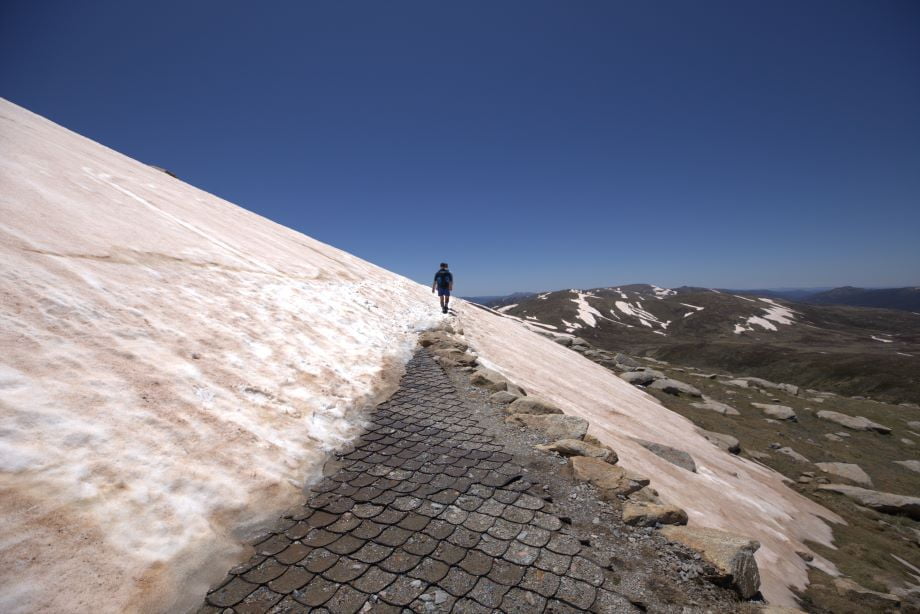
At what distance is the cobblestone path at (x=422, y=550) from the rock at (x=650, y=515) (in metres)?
1.03

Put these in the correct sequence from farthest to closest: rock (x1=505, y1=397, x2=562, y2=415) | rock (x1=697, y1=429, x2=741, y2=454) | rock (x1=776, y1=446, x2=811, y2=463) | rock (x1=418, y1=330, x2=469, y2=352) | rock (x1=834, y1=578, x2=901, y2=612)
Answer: rock (x1=776, y1=446, x2=811, y2=463) → rock (x1=697, y1=429, x2=741, y2=454) → rock (x1=418, y1=330, x2=469, y2=352) → rock (x1=505, y1=397, x2=562, y2=415) → rock (x1=834, y1=578, x2=901, y2=612)

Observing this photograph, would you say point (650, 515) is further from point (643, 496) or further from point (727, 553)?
point (727, 553)

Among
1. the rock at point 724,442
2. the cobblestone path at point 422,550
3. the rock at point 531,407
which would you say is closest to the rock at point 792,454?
the rock at point 724,442

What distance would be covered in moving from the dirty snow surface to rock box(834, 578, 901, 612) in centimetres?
1204

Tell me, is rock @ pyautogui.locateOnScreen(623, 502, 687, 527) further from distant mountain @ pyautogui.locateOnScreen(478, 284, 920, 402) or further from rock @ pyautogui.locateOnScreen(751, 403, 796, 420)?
distant mountain @ pyautogui.locateOnScreen(478, 284, 920, 402)

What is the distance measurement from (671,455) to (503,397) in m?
7.21

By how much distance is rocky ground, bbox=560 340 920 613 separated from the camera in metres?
9.55

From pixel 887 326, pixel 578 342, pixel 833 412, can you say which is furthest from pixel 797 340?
pixel 578 342

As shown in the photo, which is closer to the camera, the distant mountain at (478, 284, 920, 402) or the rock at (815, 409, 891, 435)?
the rock at (815, 409, 891, 435)

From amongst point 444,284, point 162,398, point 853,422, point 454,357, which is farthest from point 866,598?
point 853,422

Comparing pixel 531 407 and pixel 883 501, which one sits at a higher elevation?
pixel 531 407

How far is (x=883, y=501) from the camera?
1557cm

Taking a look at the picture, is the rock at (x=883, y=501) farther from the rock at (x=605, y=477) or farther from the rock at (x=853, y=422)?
the rock at (x=605, y=477)

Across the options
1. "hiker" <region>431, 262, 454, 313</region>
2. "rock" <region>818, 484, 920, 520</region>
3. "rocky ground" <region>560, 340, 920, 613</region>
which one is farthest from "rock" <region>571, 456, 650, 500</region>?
"rock" <region>818, 484, 920, 520</region>
